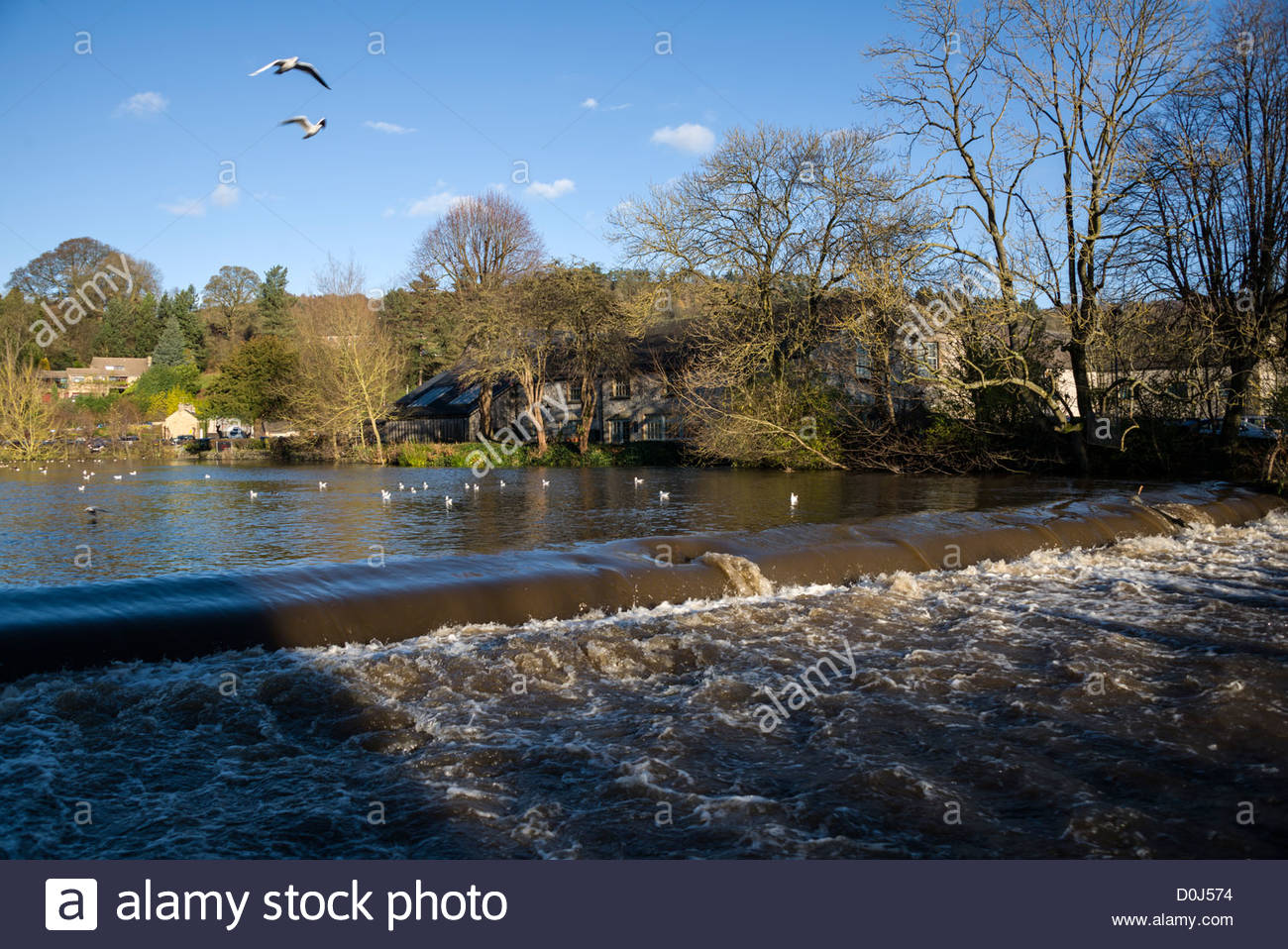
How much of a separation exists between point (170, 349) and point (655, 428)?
2341 inches

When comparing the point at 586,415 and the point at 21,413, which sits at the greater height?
the point at 21,413

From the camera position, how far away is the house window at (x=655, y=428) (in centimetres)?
4534

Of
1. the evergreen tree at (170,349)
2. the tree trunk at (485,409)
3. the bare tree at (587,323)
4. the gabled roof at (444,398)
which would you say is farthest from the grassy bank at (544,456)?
the evergreen tree at (170,349)

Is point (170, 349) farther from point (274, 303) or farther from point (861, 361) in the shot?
point (861, 361)

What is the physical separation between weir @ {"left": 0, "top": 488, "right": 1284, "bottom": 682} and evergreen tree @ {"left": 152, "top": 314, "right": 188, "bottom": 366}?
271 feet

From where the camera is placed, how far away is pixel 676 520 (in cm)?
1616

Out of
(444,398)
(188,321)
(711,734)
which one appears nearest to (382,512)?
(711,734)

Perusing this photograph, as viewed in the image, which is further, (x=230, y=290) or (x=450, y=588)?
(x=230, y=290)

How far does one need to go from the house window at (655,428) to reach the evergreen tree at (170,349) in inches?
2256

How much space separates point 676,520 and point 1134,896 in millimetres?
12141

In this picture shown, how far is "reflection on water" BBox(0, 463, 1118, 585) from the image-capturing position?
12445 mm

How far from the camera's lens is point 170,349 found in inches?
3174

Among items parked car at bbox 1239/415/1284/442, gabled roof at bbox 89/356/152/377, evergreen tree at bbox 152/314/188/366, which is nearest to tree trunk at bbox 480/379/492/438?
parked car at bbox 1239/415/1284/442

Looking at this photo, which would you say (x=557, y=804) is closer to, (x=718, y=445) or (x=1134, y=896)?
(x=1134, y=896)
